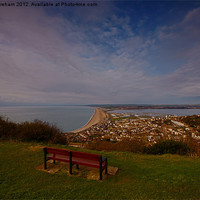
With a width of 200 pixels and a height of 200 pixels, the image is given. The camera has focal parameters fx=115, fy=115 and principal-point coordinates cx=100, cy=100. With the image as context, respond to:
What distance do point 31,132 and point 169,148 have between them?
937cm

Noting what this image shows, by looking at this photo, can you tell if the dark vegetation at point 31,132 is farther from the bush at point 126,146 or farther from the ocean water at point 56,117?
the bush at point 126,146

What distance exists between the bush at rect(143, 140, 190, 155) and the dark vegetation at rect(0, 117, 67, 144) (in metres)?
6.32

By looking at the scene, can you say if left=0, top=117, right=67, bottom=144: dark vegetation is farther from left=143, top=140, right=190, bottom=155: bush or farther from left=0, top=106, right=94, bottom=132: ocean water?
left=143, top=140, right=190, bottom=155: bush

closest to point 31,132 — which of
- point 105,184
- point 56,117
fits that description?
point 105,184

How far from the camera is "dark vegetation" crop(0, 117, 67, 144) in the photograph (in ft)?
27.1

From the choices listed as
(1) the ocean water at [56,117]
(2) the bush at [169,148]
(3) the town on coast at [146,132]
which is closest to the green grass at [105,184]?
(2) the bush at [169,148]

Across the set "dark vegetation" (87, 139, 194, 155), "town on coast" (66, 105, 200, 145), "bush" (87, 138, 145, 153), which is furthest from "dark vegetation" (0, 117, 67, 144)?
"town on coast" (66, 105, 200, 145)

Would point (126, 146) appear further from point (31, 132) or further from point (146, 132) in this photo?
point (146, 132)

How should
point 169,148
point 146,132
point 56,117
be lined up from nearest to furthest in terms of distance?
1. point 169,148
2. point 146,132
3. point 56,117

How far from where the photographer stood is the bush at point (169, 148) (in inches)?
271

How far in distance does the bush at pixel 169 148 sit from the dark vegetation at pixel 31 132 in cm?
632

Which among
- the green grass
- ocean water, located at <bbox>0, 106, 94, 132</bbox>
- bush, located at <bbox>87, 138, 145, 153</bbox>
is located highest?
the green grass

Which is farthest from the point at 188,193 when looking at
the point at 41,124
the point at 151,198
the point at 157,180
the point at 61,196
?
the point at 41,124

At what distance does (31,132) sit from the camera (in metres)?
8.34
